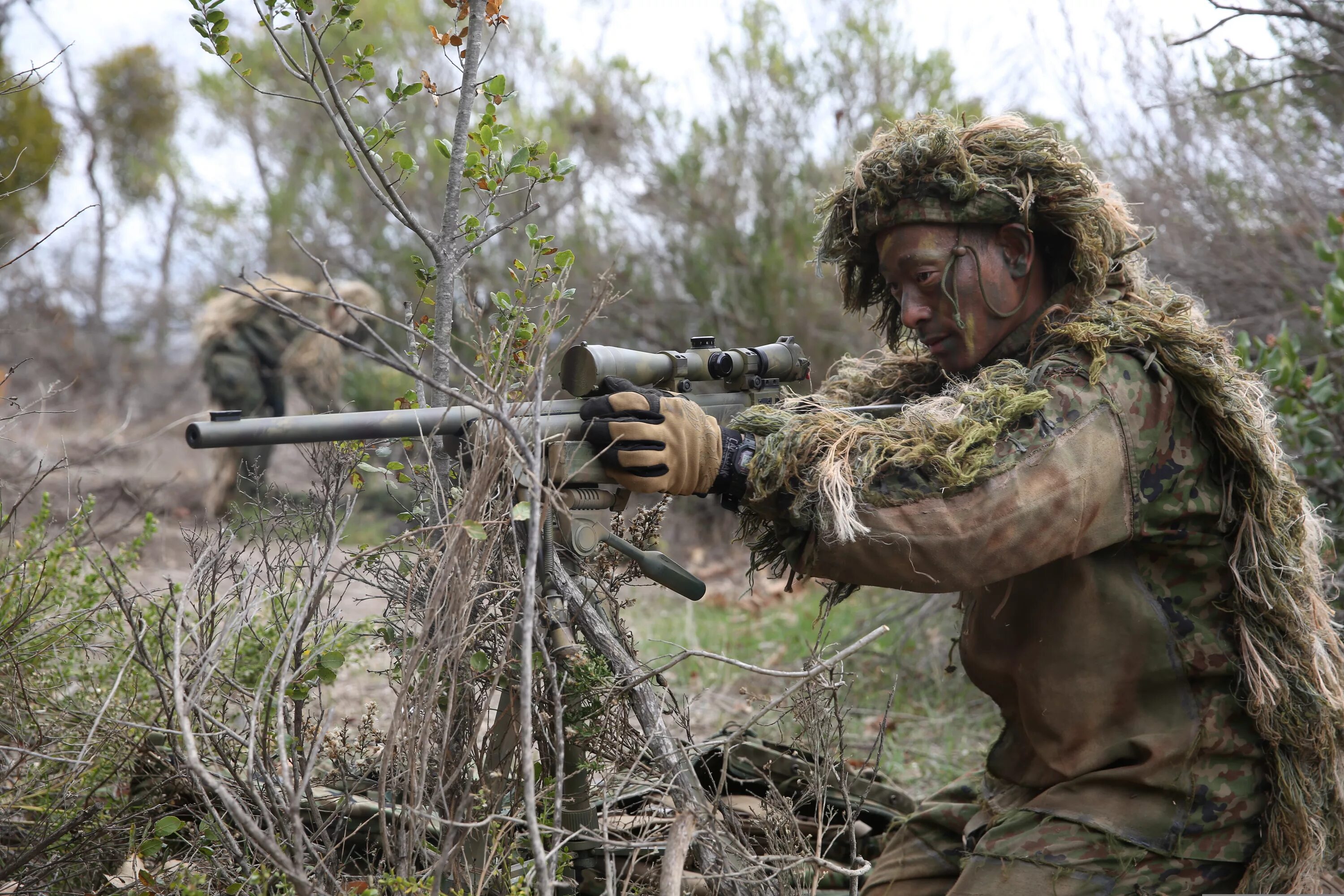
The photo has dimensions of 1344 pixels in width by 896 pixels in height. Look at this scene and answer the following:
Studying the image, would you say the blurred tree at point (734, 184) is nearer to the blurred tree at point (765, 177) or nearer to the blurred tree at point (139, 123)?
the blurred tree at point (765, 177)

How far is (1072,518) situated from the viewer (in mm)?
2170

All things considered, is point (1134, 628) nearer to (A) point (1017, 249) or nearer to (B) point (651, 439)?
(A) point (1017, 249)

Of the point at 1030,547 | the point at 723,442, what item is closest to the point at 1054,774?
the point at 1030,547

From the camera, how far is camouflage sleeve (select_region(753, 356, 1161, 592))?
2119 mm

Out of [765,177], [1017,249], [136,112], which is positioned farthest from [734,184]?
[136,112]

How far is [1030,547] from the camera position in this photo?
215 cm

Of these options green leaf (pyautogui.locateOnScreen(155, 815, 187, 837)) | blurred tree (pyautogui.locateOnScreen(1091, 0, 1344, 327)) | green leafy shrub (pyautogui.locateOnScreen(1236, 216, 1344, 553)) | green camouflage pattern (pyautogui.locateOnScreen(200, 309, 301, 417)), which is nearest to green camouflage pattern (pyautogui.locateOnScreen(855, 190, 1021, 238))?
Result: green leafy shrub (pyautogui.locateOnScreen(1236, 216, 1344, 553))

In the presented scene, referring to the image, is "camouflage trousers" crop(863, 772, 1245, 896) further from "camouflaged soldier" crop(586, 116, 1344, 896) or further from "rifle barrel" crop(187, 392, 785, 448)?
"rifle barrel" crop(187, 392, 785, 448)

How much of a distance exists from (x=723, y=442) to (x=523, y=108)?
9.21 metres

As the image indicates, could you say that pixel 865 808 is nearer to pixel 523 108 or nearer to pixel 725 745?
pixel 725 745

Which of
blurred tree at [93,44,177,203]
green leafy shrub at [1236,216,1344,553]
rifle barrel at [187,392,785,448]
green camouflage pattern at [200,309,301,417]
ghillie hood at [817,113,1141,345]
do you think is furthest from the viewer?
blurred tree at [93,44,177,203]

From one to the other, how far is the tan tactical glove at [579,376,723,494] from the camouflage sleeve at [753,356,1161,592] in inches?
5.6

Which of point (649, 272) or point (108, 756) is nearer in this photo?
point (108, 756)

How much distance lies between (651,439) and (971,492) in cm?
64
